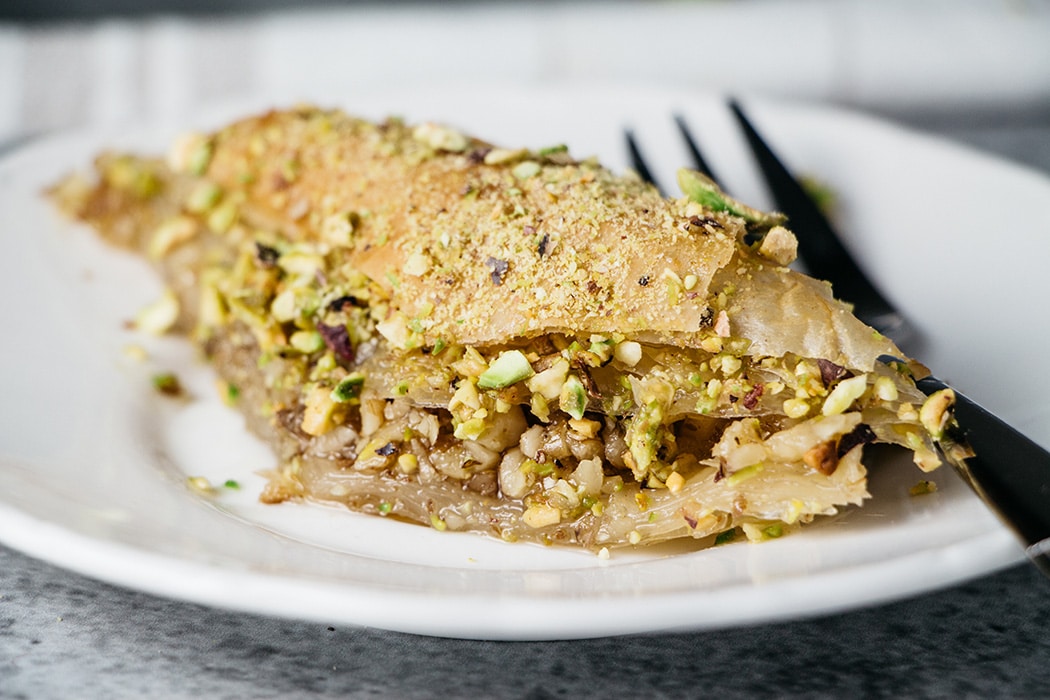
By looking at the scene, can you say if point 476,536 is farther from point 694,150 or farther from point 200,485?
point 694,150

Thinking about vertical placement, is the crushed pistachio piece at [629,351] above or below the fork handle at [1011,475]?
above

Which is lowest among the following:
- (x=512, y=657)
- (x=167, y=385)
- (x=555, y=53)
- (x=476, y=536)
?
(x=512, y=657)

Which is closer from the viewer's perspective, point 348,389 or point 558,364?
point 558,364

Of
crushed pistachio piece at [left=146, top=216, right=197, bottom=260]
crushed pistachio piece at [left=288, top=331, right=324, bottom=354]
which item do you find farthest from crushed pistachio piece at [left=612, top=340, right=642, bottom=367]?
crushed pistachio piece at [left=146, top=216, right=197, bottom=260]

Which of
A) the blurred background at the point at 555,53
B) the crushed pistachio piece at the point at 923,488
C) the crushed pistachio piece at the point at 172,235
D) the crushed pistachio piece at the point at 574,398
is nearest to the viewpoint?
the crushed pistachio piece at the point at 923,488

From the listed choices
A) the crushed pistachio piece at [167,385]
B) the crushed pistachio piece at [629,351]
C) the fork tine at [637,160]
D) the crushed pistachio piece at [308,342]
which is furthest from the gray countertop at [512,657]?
the fork tine at [637,160]

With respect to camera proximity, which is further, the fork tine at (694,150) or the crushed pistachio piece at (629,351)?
the fork tine at (694,150)

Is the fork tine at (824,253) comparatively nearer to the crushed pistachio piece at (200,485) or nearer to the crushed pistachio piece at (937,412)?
the crushed pistachio piece at (937,412)

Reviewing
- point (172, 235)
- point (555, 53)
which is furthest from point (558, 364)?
point (555, 53)
